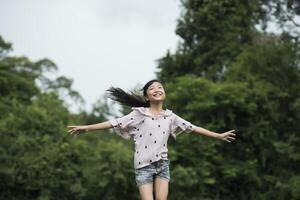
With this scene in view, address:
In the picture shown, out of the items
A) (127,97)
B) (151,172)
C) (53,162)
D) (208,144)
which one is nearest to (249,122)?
(208,144)

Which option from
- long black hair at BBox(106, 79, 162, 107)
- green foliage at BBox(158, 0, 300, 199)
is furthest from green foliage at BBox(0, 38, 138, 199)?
long black hair at BBox(106, 79, 162, 107)

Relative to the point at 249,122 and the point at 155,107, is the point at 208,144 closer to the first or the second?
the point at 249,122

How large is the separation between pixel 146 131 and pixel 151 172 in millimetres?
394

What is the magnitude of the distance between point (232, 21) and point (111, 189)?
9.66 meters

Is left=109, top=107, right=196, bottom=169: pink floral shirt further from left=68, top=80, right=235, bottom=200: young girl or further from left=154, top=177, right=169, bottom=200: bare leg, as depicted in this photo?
left=154, top=177, right=169, bottom=200: bare leg

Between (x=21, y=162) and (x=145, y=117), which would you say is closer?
(x=145, y=117)

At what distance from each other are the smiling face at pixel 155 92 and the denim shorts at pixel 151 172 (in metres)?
0.60

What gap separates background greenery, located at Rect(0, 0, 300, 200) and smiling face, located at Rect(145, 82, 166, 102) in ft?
48.8

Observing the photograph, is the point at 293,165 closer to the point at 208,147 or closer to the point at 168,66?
the point at 208,147

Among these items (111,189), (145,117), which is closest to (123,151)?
(111,189)

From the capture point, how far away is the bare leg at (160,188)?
658cm

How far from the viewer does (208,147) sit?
75.8 ft

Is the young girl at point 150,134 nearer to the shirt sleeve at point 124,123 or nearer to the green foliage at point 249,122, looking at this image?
the shirt sleeve at point 124,123

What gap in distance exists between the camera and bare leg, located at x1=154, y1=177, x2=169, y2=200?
21.6 ft
